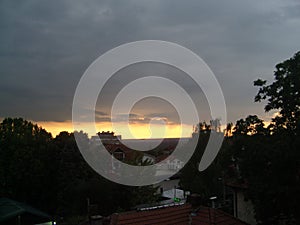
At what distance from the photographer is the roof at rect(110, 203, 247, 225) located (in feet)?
44.8

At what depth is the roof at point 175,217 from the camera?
1367 centimetres

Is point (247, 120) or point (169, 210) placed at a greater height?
point (247, 120)

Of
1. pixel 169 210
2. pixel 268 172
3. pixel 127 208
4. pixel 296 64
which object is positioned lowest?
pixel 127 208

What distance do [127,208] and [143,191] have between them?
202 cm

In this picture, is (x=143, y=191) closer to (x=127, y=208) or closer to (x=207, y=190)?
(x=127, y=208)

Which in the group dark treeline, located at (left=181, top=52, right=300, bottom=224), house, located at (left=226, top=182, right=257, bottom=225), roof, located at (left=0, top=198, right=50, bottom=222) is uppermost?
dark treeline, located at (left=181, top=52, right=300, bottom=224)

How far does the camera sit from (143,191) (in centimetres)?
2889

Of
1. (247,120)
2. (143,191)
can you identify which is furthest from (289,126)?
(143,191)

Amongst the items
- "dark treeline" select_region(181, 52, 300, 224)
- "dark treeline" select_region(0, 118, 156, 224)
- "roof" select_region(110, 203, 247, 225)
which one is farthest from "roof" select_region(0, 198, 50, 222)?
"dark treeline" select_region(181, 52, 300, 224)

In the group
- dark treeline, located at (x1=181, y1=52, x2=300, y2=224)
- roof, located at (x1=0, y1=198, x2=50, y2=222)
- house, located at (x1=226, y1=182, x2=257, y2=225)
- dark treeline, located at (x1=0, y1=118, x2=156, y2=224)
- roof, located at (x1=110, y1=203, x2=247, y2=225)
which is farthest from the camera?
dark treeline, located at (x1=0, y1=118, x2=156, y2=224)

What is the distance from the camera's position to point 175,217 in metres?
14.7

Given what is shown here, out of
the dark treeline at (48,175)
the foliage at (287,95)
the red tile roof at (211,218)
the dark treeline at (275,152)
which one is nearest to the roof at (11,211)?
the dark treeline at (48,175)

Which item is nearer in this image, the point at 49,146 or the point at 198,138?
the point at 198,138

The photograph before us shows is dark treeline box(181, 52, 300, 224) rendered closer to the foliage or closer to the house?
the foliage
